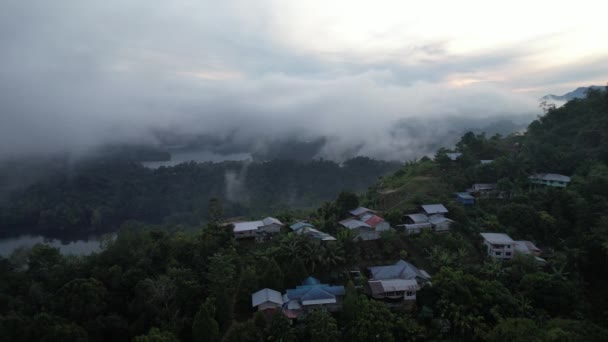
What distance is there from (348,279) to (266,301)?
5914mm

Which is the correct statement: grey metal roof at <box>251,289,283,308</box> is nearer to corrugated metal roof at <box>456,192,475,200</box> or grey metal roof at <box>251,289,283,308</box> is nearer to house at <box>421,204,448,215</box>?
house at <box>421,204,448,215</box>

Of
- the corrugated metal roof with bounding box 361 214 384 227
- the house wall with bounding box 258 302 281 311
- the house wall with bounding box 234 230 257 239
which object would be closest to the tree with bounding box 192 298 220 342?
the house wall with bounding box 258 302 281 311

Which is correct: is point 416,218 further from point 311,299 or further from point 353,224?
point 311,299

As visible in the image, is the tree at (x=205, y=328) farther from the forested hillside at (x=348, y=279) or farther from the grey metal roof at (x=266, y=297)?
the grey metal roof at (x=266, y=297)

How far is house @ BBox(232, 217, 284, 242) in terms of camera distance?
2947 cm

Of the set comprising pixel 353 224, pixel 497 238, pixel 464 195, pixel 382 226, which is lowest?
pixel 497 238

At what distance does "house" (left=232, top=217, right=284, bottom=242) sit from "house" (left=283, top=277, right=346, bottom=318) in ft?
28.1

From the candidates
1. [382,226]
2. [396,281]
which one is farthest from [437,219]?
[396,281]

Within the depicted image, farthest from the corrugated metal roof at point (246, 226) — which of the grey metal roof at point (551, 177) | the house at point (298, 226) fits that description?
the grey metal roof at point (551, 177)

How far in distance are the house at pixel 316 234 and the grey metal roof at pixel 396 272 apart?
13.7ft

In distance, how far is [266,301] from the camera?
67.0 ft

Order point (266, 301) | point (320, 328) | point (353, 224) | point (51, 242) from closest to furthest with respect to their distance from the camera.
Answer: point (320, 328)
point (266, 301)
point (353, 224)
point (51, 242)

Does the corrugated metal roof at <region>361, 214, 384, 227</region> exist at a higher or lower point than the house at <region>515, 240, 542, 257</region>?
higher

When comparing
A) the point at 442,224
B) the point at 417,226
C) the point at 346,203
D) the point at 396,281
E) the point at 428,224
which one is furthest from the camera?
the point at 346,203
